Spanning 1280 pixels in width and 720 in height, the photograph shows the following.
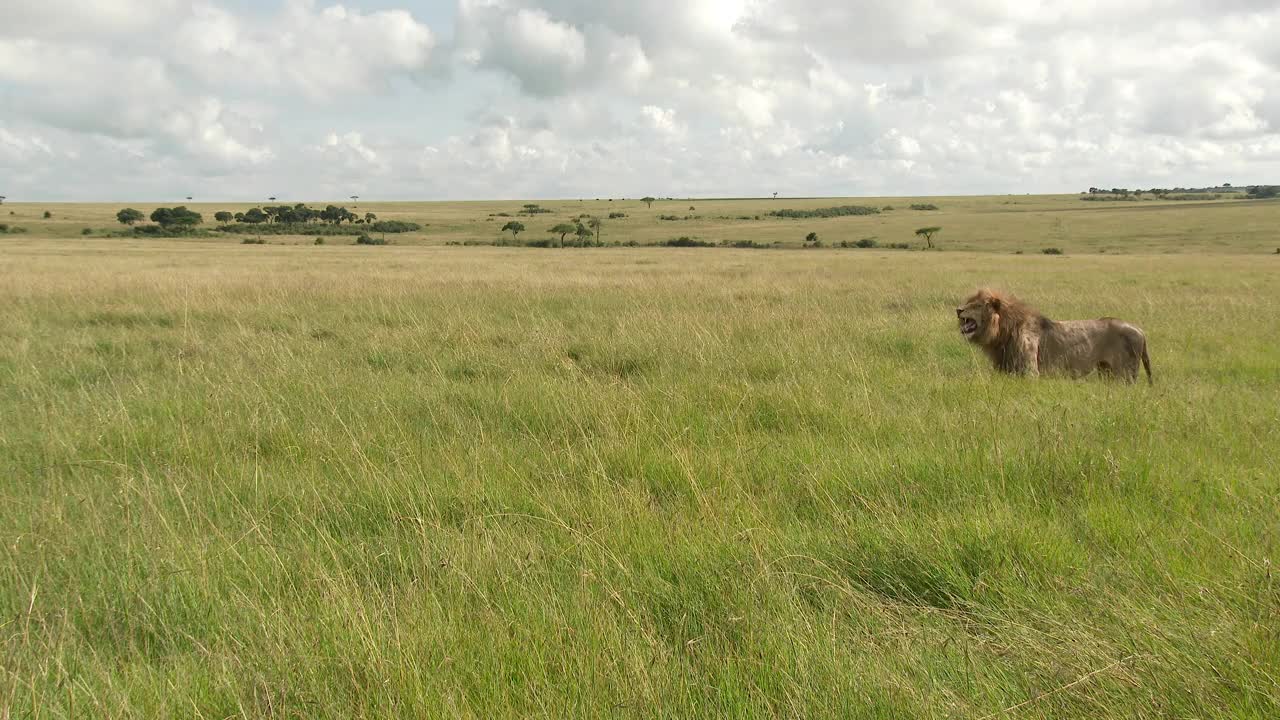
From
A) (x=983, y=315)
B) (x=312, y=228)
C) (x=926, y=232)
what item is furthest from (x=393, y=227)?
(x=983, y=315)

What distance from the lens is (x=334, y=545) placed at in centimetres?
301

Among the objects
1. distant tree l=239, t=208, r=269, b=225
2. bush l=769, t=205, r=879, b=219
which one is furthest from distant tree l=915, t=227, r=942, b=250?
distant tree l=239, t=208, r=269, b=225

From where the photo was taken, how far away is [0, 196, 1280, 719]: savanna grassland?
2000 mm

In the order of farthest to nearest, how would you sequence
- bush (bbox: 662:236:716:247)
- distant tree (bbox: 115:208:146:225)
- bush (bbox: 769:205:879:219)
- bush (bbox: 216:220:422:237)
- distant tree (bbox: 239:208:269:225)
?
bush (bbox: 769:205:879:219), distant tree (bbox: 239:208:269:225), distant tree (bbox: 115:208:146:225), bush (bbox: 216:220:422:237), bush (bbox: 662:236:716:247)

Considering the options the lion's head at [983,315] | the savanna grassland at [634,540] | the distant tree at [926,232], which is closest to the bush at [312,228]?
the distant tree at [926,232]

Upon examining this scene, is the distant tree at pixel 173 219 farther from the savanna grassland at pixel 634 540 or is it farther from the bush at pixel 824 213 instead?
the savanna grassland at pixel 634 540

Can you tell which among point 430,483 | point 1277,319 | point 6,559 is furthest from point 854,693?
point 1277,319

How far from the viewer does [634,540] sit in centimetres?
294

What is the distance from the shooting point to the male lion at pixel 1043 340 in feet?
23.6

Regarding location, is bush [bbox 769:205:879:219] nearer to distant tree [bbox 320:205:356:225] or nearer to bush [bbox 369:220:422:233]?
bush [bbox 369:220:422:233]

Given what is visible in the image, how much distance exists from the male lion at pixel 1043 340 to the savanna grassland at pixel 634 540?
0.43 m

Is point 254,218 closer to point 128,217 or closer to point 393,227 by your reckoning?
point 128,217

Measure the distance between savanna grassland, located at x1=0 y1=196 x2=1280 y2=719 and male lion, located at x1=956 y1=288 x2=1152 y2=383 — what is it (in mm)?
431

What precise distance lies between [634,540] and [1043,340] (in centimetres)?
619
